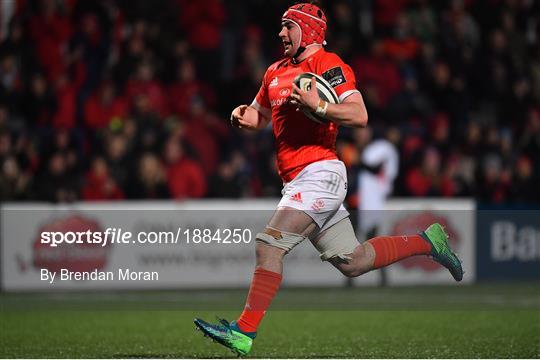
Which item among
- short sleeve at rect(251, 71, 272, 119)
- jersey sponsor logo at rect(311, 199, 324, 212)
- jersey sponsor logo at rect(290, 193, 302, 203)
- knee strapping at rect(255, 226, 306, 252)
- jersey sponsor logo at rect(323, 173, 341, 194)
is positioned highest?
short sleeve at rect(251, 71, 272, 119)

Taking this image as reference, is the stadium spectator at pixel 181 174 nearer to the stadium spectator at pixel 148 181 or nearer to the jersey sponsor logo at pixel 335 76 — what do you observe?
the stadium spectator at pixel 148 181

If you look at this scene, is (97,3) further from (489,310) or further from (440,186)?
(489,310)

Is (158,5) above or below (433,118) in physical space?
above

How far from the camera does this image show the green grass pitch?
8.85 m

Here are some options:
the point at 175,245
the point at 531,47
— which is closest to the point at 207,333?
the point at 175,245

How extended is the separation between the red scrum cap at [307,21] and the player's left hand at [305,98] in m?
0.60

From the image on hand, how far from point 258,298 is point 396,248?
1.10m

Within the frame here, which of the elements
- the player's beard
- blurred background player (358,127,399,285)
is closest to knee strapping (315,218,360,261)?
the player's beard

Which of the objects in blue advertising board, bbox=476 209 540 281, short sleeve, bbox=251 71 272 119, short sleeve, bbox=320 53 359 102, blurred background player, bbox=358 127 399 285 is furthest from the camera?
blue advertising board, bbox=476 209 540 281

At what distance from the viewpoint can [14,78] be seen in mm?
18094

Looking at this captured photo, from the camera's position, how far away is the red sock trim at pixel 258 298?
7.73 m

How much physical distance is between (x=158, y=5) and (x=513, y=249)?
6808 millimetres

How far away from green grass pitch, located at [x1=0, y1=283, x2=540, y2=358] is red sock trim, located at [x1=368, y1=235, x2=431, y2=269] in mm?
726

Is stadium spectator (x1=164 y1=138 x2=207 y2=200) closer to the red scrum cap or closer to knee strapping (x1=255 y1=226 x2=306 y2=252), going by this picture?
the red scrum cap
